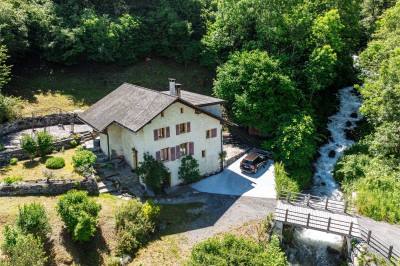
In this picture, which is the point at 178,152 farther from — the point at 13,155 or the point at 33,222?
the point at 13,155

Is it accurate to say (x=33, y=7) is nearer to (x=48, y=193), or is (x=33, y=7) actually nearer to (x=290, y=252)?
(x=48, y=193)

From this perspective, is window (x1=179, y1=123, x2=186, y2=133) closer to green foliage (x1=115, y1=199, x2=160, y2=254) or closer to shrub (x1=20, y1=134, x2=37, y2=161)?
green foliage (x1=115, y1=199, x2=160, y2=254)

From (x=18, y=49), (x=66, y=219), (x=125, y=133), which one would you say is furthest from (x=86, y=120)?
(x=18, y=49)

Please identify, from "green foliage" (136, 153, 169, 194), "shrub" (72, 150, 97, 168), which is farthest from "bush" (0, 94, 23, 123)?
"green foliage" (136, 153, 169, 194)

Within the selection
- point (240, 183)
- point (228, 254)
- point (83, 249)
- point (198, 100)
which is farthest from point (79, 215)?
point (198, 100)

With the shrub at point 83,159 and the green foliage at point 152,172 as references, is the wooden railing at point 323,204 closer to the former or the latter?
the green foliage at point 152,172

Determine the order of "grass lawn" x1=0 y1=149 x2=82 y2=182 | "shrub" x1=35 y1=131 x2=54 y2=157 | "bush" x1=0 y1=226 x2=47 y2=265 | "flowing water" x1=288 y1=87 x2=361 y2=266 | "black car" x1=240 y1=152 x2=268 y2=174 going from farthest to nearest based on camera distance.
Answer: "black car" x1=240 y1=152 x2=268 y2=174, "shrub" x1=35 y1=131 x2=54 y2=157, "grass lawn" x1=0 y1=149 x2=82 y2=182, "flowing water" x1=288 y1=87 x2=361 y2=266, "bush" x1=0 y1=226 x2=47 y2=265
